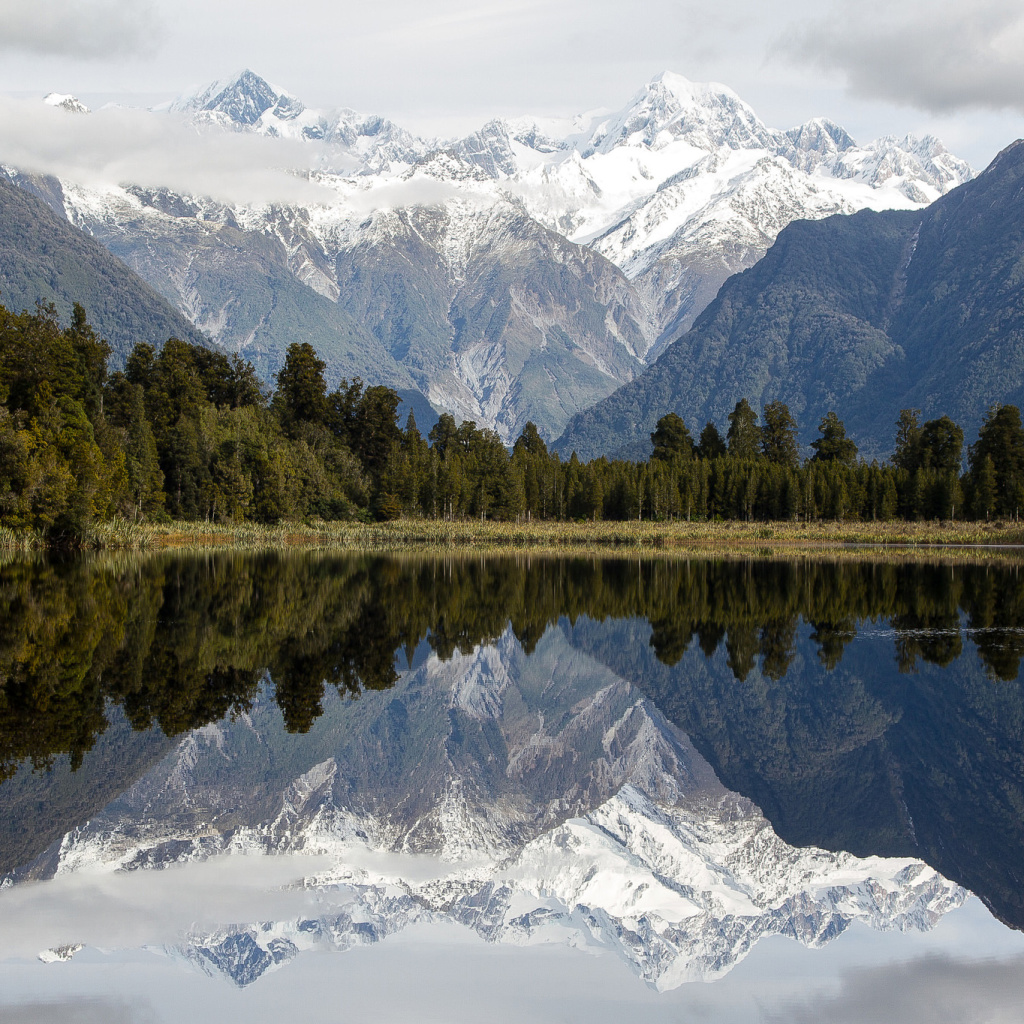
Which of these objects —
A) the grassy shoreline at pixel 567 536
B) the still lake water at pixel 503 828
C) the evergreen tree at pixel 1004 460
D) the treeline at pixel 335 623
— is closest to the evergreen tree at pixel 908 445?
the evergreen tree at pixel 1004 460

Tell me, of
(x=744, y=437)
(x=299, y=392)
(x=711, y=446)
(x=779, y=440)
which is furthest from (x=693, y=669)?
(x=711, y=446)

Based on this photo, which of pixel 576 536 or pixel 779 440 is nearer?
pixel 576 536

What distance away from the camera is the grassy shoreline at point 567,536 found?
3391 inches

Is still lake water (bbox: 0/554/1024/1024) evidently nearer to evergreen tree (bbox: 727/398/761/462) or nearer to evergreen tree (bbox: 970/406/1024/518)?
evergreen tree (bbox: 970/406/1024/518)

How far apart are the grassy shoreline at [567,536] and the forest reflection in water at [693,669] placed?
36.9 meters

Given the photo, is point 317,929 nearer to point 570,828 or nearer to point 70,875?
point 70,875

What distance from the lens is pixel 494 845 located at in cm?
1340

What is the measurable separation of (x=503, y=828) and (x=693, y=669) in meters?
12.1

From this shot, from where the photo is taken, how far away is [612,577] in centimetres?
5488

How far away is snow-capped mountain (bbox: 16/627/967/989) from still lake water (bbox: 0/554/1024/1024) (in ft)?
0.16

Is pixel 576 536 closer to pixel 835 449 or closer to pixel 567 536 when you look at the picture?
pixel 567 536

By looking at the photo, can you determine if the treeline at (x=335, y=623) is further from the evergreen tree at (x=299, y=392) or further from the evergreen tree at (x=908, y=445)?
the evergreen tree at (x=908, y=445)

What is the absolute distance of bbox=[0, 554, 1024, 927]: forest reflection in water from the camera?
573 inches

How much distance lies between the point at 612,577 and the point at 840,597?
48.6 feet
